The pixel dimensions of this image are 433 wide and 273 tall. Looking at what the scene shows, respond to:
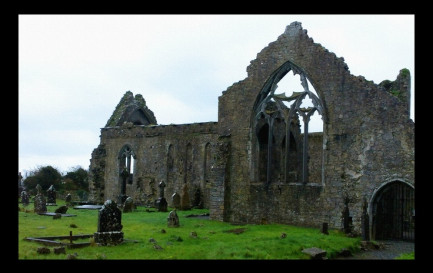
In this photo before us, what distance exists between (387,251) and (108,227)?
815 cm

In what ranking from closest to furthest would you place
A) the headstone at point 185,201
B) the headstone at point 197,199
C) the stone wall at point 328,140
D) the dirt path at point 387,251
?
the dirt path at point 387,251, the stone wall at point 328,140, the headstone at point 185,201, the headstone at point 197,199

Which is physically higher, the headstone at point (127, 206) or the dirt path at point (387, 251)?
the dirt path at point (387, 251)

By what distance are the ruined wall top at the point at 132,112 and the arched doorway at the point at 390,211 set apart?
24667 millimetres

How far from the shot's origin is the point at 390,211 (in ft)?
54.6

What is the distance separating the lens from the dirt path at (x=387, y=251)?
12328mm

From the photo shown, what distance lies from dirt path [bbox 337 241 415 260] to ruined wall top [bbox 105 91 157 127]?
26147 millimetres

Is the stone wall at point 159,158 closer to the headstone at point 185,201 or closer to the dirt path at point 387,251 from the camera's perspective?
the headstone at point 185,201

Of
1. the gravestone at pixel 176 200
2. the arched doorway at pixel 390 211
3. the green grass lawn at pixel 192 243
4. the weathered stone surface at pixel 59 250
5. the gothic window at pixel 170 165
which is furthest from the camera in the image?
the gothic window at pixel 170 165

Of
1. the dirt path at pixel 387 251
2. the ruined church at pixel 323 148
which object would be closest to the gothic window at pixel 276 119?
the ruined church at pixel 323 148

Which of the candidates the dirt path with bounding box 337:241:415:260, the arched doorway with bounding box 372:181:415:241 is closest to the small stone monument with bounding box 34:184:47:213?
the arched doorway with bounding box 372:181:415:241
